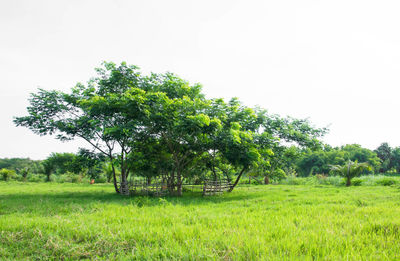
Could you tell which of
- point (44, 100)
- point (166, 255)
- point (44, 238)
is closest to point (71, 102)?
point (44, 100)

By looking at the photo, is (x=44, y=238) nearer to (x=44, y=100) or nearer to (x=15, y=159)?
(x=44, y=100)

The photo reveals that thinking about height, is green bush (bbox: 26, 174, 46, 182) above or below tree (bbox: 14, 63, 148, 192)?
below

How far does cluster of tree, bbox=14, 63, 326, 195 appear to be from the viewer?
1102 cm

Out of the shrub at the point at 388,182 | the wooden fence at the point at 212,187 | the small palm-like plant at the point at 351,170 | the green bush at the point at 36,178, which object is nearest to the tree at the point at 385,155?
the shrub at the point at 388,182

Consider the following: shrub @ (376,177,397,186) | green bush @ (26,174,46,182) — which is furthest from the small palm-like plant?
green bush @ (26,174,46,182)

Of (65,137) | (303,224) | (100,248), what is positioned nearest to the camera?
(100,248)

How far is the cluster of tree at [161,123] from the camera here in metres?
11.0

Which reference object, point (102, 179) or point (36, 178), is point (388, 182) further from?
point (36, 178)

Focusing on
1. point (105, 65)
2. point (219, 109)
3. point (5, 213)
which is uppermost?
point (105, 65)

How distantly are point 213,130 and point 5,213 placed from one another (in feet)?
28.3

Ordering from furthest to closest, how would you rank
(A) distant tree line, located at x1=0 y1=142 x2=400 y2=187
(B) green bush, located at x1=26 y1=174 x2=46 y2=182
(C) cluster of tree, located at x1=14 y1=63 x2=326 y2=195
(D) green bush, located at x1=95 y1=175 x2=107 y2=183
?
(D) green bush, located at x1=95 y1=175 x2=107 y2=183 → (B) green bush, located at x1=26 y1=174 x2=46 y2=182 → (A) distant tree line, located at x1=0 y1=142 x2=400 y2=187 → (C) cluster of tree, located at x1=14 y1=63 x2=326 y2=195

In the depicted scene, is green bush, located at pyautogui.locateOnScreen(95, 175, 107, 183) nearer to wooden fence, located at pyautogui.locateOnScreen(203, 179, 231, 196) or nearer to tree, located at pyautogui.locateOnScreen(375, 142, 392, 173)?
wooden fence, located at pyautogui.locateOnScreen(203, 179, 231, 196)

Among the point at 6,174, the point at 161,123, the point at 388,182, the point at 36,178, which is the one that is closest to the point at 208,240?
the point at 161,123

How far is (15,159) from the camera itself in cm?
7075
